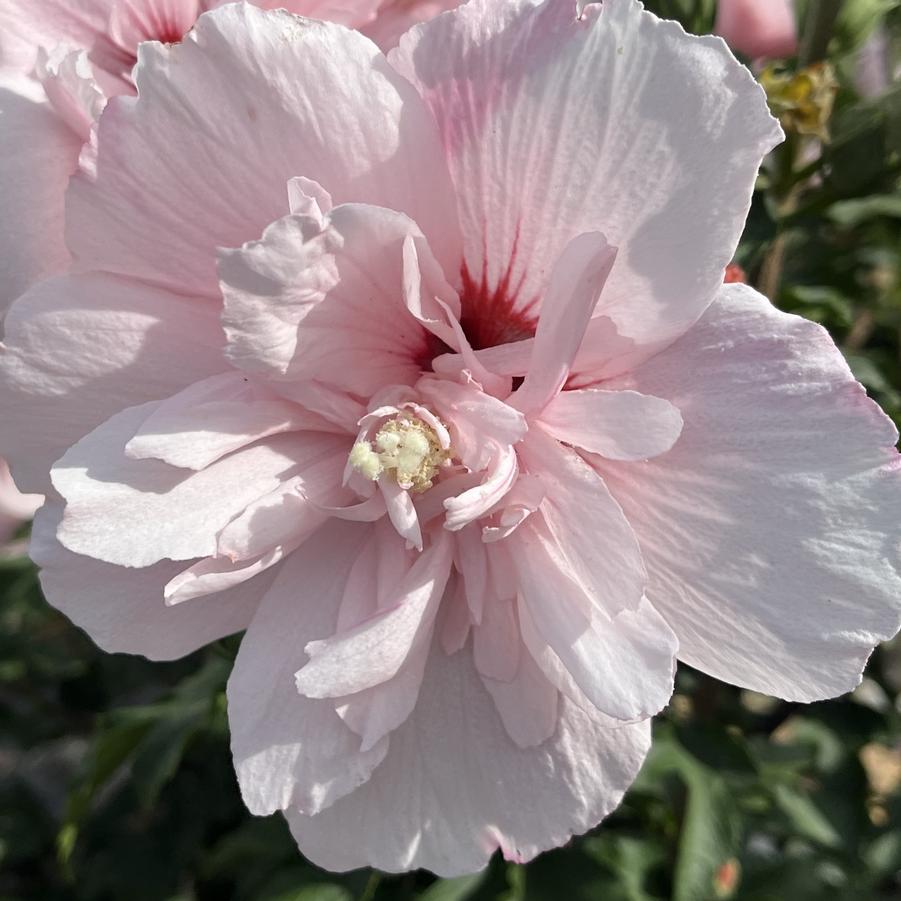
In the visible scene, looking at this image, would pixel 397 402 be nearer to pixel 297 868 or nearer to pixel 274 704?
pixel 274 704

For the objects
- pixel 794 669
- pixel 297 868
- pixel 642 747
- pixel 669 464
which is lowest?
pixel 297 868

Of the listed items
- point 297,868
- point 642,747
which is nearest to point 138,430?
point 642,747

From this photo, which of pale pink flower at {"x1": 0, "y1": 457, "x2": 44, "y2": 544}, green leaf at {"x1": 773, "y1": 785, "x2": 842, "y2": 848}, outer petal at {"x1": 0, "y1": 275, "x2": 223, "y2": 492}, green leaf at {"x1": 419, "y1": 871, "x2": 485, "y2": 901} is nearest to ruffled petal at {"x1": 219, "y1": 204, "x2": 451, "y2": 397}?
outer petal at {"x1": 0, "y1": 275, "x2": 223, "y2": 492}

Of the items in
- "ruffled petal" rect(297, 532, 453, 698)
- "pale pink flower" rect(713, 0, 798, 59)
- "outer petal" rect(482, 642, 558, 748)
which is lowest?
"outer petal" rect(482, 642, 558, 748)

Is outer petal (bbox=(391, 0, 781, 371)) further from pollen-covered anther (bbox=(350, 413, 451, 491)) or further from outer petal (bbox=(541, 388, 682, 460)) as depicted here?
pollen-covered anther (bbox=(350, 413, 451, 491))

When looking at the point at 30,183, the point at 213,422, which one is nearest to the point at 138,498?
the point at 213,422

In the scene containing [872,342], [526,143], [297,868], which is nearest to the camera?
[526,143]
